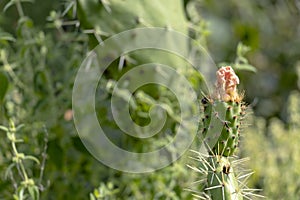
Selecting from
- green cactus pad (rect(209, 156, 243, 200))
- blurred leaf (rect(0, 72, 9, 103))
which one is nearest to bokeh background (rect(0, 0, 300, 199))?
blurred leaf (rect(0, 72, 9, 103))

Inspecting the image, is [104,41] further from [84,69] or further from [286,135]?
[286,135]

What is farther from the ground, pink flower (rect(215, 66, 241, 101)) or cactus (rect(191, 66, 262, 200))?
pink flower (rect(215, 66, 241, 101))

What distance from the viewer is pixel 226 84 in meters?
1.05

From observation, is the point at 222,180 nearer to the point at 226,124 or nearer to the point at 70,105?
the point at 226,124

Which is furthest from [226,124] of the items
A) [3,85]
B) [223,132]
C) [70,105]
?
[70,105]

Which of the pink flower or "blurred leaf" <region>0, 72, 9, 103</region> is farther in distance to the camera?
"blurred leaf" <region>0, 72, 9, 103</region>

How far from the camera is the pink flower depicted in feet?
3.42

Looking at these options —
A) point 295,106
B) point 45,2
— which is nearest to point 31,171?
point 45,2

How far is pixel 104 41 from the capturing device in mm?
1585

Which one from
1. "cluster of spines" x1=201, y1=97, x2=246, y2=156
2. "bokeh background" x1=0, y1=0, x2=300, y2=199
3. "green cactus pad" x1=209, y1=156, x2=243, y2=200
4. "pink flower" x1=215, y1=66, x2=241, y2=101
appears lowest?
"bokeh background" x1=0, y1=0, x2=300, y2=199

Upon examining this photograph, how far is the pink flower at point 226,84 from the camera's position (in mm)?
1043

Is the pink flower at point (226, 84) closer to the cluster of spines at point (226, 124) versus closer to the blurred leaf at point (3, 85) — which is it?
the cluster of spines at point (226, 124)

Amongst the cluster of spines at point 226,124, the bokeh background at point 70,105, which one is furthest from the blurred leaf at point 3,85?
the cluster of spines at point 226,124

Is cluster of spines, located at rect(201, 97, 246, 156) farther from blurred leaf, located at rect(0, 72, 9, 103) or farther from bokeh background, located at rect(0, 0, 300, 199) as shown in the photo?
blurred leaf, located at rect(0, 72, 9, 103)
